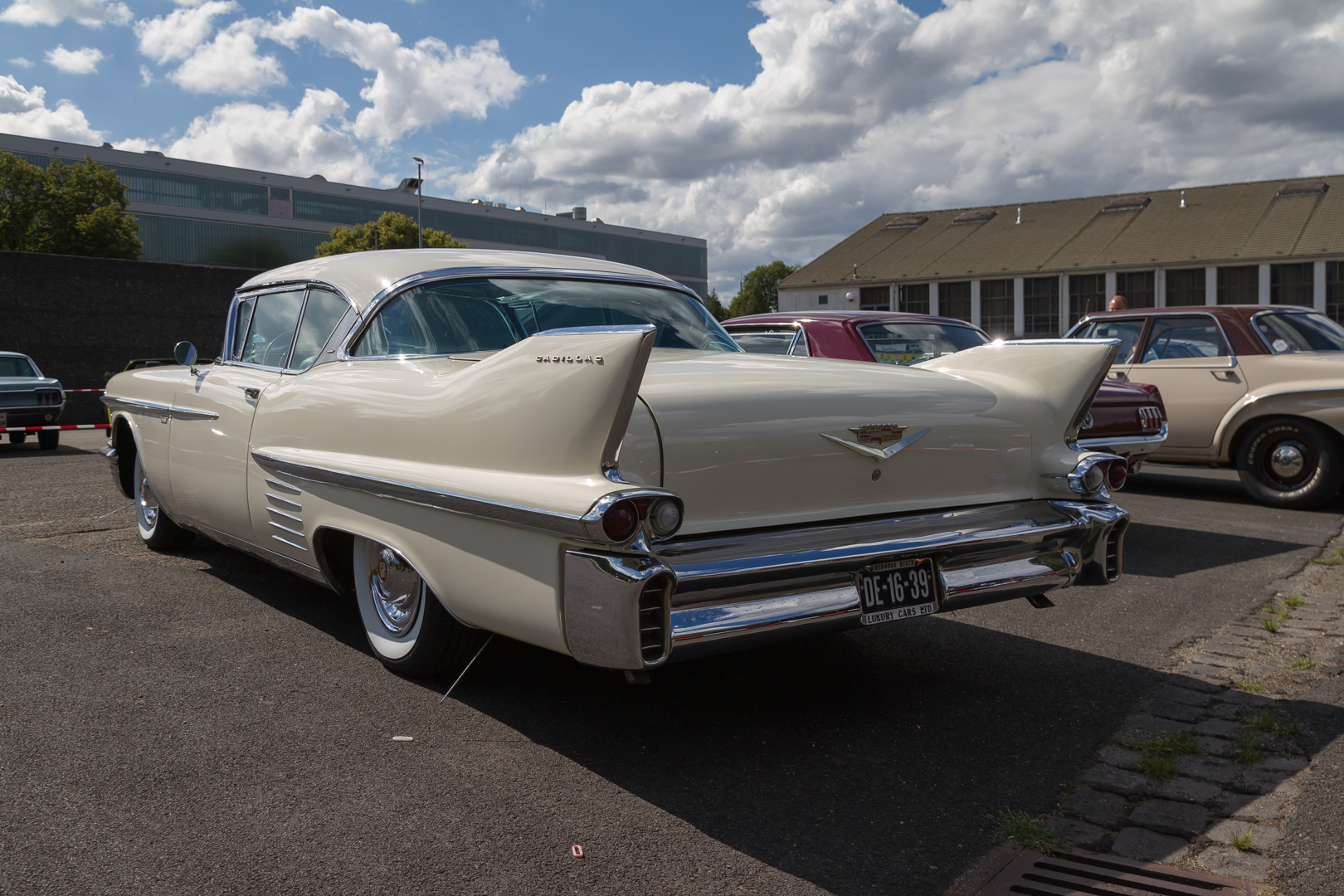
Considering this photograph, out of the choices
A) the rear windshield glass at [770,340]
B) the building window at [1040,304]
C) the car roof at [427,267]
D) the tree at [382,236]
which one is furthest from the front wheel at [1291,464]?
the tree at [382,236]

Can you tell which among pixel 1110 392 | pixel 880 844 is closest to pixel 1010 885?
pixel 880 844

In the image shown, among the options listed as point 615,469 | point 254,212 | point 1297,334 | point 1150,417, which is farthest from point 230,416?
point 254,212

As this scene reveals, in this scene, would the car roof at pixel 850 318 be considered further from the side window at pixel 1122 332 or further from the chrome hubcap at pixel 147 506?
the chrome hubcap at pixel 147 506

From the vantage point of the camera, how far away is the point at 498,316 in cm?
402

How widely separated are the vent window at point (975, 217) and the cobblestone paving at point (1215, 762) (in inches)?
2223

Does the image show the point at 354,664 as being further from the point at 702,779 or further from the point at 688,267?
the point at 688,267

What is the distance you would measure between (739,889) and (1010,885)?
642 mm

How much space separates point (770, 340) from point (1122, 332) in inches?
153

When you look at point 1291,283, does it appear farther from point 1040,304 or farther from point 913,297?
point 913,297

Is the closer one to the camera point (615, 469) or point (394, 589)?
point (615, 469)

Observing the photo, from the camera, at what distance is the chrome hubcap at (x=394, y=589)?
12.3ft

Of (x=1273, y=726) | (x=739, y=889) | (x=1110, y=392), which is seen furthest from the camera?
(x=1110, y=392)

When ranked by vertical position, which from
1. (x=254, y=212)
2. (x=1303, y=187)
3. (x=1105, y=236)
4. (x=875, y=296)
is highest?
(x=254, y=212)

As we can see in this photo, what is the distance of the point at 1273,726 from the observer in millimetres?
3426
